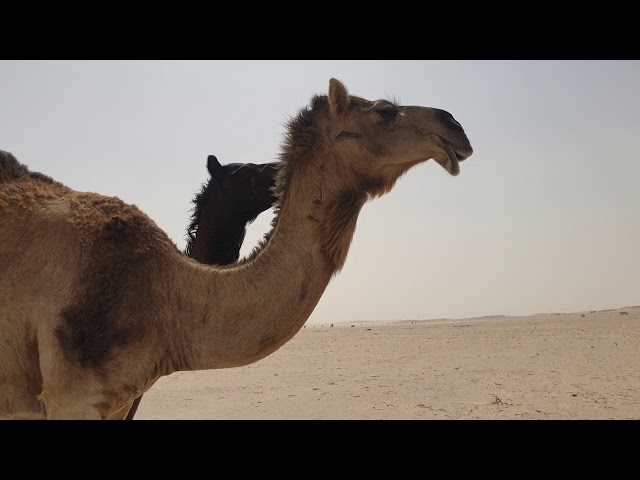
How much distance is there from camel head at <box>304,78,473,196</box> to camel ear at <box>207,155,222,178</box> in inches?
100

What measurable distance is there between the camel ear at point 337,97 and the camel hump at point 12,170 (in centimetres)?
213

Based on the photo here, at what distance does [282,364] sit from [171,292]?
15.6 m

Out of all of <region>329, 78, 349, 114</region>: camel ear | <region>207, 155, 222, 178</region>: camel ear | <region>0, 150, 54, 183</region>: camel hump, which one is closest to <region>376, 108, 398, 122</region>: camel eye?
<region>329, 78, 349, 114</region>: camel ear

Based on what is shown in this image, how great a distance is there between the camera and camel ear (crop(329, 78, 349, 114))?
15.4ft

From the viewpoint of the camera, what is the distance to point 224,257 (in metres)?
6.60

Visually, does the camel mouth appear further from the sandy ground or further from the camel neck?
the sandy ground

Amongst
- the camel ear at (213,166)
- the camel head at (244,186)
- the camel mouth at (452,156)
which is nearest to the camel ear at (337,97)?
the camel mouth at (452,156)

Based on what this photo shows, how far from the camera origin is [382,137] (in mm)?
4586

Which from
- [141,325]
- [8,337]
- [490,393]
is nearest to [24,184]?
[8,337]

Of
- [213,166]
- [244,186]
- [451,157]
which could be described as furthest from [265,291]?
[213,166]

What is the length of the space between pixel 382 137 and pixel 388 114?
17 cm

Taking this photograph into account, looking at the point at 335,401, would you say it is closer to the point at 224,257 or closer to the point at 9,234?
the point at 224,257

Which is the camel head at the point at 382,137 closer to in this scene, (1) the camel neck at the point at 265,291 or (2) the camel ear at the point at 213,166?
(1) the camel neck at the point at 265,291
